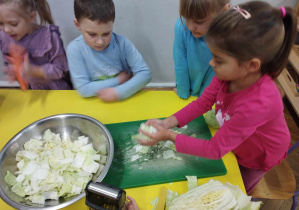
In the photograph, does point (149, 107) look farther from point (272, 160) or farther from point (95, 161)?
point (272, 160)

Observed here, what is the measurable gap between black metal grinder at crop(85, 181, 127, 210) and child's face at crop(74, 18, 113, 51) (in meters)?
1.03

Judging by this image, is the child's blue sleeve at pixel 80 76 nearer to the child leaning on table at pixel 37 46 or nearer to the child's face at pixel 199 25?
the child leaning on table at pixel 37 46

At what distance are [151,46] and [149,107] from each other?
1.42m

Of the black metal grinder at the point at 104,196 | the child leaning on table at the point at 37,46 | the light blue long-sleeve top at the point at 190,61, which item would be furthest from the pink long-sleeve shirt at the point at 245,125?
the child leaning on table at the point at 37,46

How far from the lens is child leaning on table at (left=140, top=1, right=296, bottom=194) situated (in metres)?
0.92

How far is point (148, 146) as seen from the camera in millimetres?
1344

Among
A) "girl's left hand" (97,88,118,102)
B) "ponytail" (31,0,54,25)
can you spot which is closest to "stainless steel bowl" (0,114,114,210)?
"girl's left hand" (97,88,118,102)

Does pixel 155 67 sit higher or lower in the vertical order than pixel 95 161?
lower

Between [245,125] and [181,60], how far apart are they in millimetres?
892

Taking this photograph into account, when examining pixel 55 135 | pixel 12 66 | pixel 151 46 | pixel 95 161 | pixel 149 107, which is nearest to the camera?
pixel 95 161

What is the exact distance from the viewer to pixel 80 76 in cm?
174

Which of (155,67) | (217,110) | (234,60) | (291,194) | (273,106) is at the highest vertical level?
(234,60)

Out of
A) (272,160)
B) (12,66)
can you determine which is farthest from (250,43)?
(12,66)

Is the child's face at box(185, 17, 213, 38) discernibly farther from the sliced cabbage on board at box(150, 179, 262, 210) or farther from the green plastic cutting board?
the sliced cabbage on board at box(150, 179, 262, 210)
